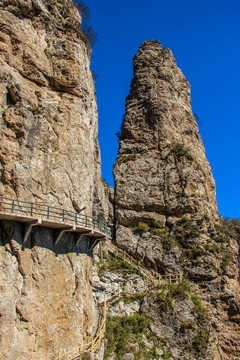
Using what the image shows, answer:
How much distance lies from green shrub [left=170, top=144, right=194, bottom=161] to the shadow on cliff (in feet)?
49.6

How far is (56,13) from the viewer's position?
29688 millimetres

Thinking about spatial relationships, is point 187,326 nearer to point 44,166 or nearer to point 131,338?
point 131,338

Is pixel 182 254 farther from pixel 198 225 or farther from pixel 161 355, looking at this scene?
pixel 161 355

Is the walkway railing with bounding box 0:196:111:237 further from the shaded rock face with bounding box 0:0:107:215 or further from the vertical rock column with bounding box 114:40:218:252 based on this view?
the vertical rock column with bounding box 114:40:218:252

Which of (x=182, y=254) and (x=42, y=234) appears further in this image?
(x=182, y=254)

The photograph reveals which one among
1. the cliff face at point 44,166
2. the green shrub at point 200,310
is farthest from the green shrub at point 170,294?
the cliff face at point 44,166

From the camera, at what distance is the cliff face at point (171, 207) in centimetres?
2809

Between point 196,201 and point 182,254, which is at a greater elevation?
point 196,201

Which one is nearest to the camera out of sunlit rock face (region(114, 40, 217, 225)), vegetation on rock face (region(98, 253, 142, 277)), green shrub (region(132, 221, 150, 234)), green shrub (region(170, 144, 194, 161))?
vegetation on rock face (region(98, 253, 142, 277))

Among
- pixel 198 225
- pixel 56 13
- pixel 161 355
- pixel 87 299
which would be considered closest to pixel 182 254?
pixel 198 225

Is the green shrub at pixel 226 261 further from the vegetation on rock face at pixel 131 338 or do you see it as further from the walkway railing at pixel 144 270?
the vegetation on rock face at pixel 131 338

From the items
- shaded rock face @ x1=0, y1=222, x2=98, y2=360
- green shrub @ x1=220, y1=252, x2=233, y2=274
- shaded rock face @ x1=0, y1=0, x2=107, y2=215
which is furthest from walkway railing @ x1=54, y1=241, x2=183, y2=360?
shaded rock face @ x1=0, y1=0, x2=107, y2=215

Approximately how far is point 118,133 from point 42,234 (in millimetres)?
23427

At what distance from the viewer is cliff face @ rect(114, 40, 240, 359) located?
28.1 metres
